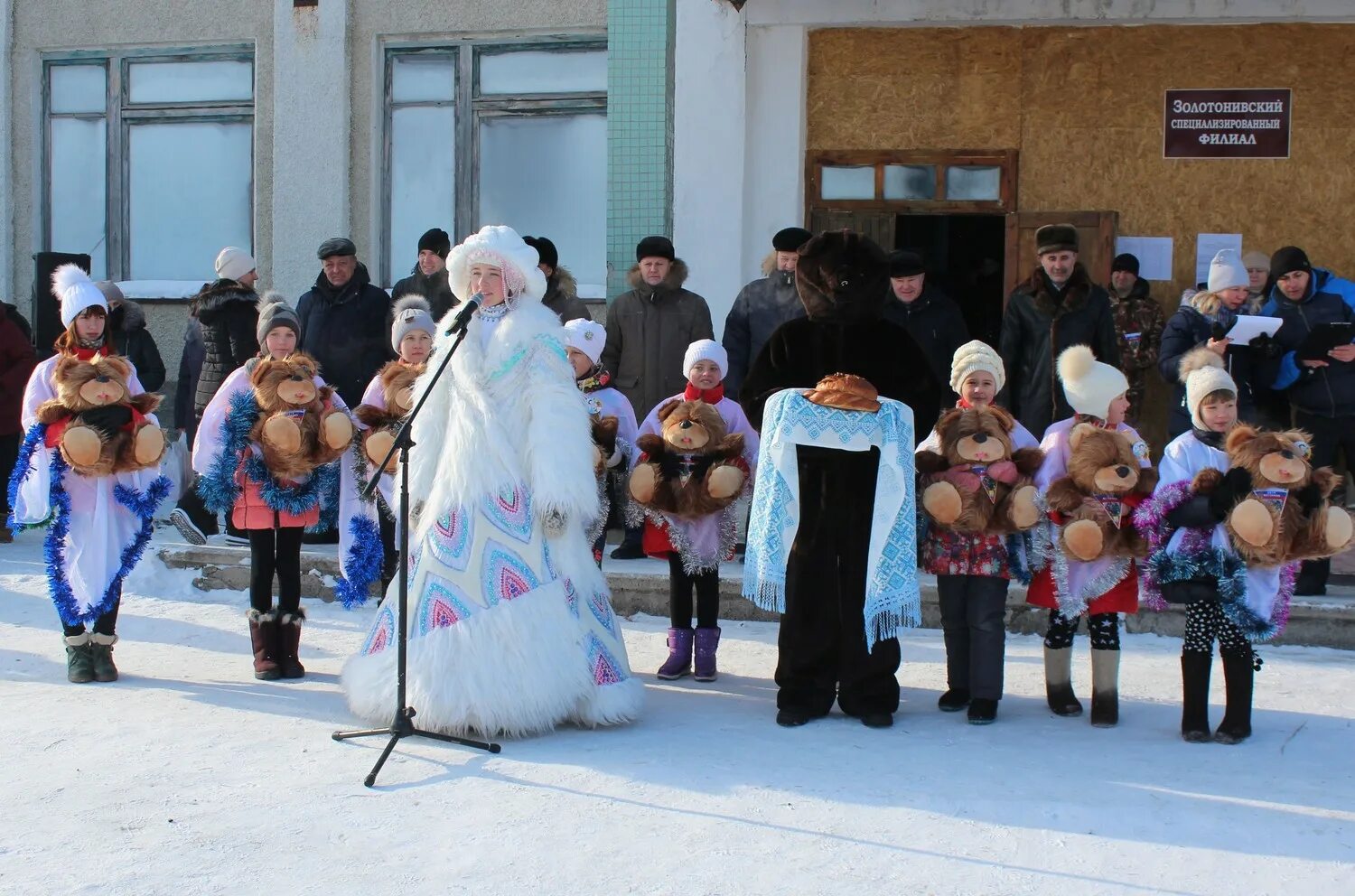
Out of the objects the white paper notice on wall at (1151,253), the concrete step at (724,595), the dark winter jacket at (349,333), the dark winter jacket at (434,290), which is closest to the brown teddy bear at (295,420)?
the concrete step at (724,595)

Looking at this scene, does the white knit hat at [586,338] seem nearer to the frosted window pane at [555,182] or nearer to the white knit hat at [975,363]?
the white knit hat at [975,363]

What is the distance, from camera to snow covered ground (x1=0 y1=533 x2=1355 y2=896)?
425 cm

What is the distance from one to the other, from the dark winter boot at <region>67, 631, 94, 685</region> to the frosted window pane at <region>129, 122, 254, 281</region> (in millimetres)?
6149

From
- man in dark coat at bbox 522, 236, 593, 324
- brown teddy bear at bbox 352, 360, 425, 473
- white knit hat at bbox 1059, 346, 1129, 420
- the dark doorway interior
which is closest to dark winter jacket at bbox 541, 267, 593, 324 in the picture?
man in dark coat at bbox 522, 236, 593, 324

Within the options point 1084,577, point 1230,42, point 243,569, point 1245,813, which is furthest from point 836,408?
point 1230,42

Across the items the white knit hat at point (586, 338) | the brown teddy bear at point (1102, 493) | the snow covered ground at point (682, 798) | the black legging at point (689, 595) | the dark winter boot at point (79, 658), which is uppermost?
the white knit hat at point (586, 338)

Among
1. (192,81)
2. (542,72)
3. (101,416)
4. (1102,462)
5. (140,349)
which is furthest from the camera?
(192,81)

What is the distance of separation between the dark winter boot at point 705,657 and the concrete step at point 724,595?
1.26 metres

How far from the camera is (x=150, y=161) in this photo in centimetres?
1249

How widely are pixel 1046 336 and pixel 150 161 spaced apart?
7951 millimetres

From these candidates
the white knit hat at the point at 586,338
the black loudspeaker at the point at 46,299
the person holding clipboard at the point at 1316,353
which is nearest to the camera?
the white knit hat at the point at 586,338

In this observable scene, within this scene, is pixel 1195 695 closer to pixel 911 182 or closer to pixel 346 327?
pixel 911 182

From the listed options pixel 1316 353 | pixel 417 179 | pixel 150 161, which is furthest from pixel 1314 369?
pixel 150 161

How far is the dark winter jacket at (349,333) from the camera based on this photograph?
9.12 meters
